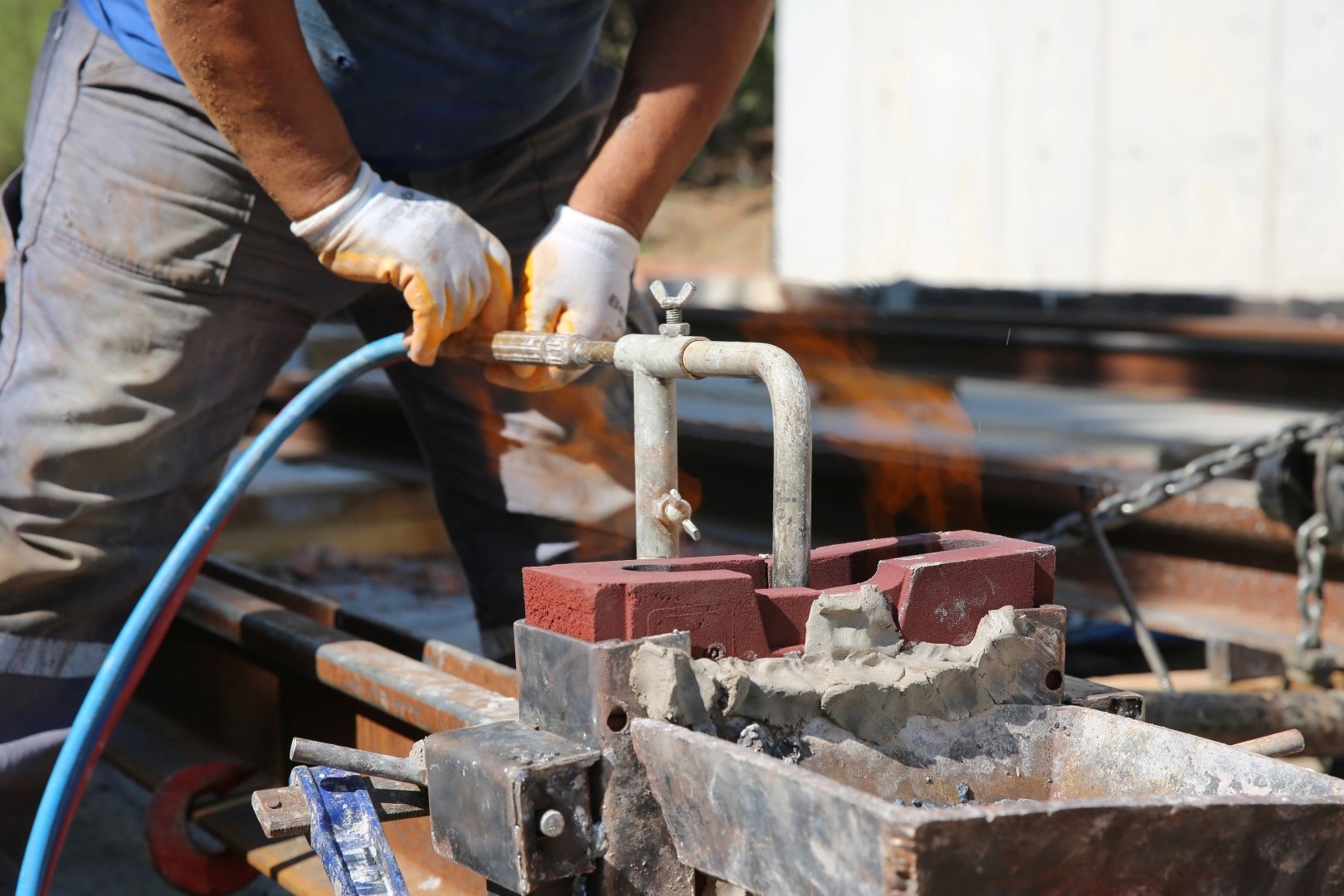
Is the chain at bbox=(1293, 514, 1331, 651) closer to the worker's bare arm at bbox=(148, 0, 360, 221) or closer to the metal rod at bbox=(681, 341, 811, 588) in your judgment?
the metal rod at bbox=(681, 341, 811, 588)

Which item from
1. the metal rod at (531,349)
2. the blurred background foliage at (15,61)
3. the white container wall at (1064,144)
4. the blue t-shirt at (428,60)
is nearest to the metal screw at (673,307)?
the metal rod at (531,349)

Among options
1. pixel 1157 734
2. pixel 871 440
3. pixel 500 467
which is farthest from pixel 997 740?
pixel 871 440

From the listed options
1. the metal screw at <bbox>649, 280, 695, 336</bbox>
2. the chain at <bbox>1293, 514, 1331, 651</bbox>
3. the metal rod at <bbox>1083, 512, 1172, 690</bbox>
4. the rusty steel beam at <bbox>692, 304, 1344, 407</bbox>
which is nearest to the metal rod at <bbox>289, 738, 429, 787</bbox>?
the metal screw at <bbox>649, 280, 695, 336</bbox>

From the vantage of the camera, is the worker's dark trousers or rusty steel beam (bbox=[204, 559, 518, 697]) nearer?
the worker's dark trousers

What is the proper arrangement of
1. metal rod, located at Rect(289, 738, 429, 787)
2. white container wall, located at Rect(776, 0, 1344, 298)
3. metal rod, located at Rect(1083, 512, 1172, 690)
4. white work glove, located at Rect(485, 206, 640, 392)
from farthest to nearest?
white container wall, located at Rect(776, 0, 1344, 298) < metal rod, located at Rect(1083, 512, 1172, 690) < white work glove, located at Rect(485, 206, 640, 392) < metal rod, located at Rect(289, 738, 429, 787)

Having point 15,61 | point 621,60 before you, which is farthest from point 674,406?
point 15,61

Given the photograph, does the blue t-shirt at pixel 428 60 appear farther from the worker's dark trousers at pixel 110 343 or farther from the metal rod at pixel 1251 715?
the metal rod at pixel 1251 715

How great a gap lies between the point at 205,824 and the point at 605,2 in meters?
1.76

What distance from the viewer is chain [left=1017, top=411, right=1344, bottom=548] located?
2824 mm

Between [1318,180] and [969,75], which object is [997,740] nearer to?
[1318,180]

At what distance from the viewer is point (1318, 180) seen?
8641mm

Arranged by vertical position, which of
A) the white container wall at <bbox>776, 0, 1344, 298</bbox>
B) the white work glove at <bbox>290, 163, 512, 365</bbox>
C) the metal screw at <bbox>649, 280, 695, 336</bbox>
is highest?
the white container wall at <bbox>776, 0, 1344, 298</bbox>

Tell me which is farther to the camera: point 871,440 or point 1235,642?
point 871,440

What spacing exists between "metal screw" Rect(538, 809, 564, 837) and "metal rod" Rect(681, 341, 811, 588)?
0.39m
